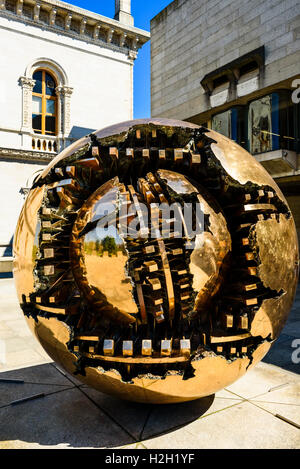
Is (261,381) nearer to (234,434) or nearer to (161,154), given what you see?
(234,434)

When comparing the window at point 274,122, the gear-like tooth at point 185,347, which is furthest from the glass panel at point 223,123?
the gear-like tooth at point 185,347

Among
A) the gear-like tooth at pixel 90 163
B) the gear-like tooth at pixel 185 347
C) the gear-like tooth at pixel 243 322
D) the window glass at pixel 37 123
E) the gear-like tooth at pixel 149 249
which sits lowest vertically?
the gear-like tooth at pixel 185 347

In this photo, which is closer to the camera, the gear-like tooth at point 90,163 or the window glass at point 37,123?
the gear-like tooth at point 90,163

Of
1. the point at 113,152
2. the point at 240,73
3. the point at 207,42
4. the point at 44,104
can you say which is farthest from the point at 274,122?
the point at 113,152

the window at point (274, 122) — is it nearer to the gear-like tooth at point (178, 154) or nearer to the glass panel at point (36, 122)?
the glass panel at point (36, 122)

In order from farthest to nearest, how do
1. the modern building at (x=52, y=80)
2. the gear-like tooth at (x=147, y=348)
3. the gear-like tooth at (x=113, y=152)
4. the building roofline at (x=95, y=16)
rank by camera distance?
the building roofline at (x=95, y=16) → the modern building at (x=52, y=80) → the gear-like tooth at (x=113, y=152) → the gear-like tooth at (x=147, y=348)

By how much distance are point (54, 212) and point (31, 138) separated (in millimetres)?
16372

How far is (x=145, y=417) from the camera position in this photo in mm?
2674

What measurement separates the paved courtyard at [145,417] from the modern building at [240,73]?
10.3 meters

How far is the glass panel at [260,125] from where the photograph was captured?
42.8 feet

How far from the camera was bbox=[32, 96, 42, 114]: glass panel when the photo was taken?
17781 mm

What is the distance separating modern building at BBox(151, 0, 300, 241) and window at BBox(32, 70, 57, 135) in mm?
5408

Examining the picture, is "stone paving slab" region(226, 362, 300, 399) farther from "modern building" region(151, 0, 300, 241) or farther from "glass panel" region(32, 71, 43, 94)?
"glass panel" region(32, 71, 43, 94)

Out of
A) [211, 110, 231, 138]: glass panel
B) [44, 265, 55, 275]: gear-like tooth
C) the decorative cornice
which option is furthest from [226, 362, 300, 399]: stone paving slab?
Result: the decorative cornice
